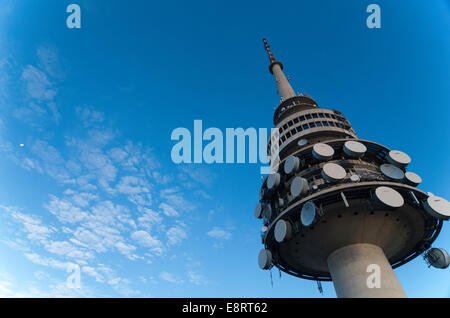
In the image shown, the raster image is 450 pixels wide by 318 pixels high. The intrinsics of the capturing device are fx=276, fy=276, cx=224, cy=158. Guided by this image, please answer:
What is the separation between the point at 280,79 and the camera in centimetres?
4962

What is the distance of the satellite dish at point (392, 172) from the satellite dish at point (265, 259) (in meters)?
12.6

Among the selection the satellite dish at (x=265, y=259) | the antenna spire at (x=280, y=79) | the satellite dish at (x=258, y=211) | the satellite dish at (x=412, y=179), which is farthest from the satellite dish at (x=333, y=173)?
the antenna spire at (x=280, y=79)

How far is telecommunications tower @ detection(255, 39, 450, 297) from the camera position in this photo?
71.3 ft

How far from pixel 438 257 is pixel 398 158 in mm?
9720

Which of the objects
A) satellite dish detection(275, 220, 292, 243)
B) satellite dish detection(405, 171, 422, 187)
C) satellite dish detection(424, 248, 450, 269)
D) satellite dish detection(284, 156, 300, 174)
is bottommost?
satellite dish detection(424, 248, 450, 269)

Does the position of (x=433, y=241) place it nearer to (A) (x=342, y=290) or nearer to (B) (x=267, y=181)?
(A) (x=342, y=290)

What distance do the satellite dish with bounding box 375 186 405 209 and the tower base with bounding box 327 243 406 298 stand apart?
461 centimetres

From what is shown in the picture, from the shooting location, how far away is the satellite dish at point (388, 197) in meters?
20.6

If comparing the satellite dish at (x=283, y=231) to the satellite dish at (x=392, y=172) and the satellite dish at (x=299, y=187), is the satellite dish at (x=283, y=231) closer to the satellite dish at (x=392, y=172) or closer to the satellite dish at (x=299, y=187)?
the satellite dish at (x=299, y=187)

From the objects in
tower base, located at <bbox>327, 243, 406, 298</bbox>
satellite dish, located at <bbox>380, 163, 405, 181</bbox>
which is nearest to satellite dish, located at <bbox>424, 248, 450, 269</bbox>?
tower base, located at <bbox>327, 243, 406, 298</bbox>

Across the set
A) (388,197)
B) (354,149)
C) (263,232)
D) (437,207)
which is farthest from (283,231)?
(437,207)
